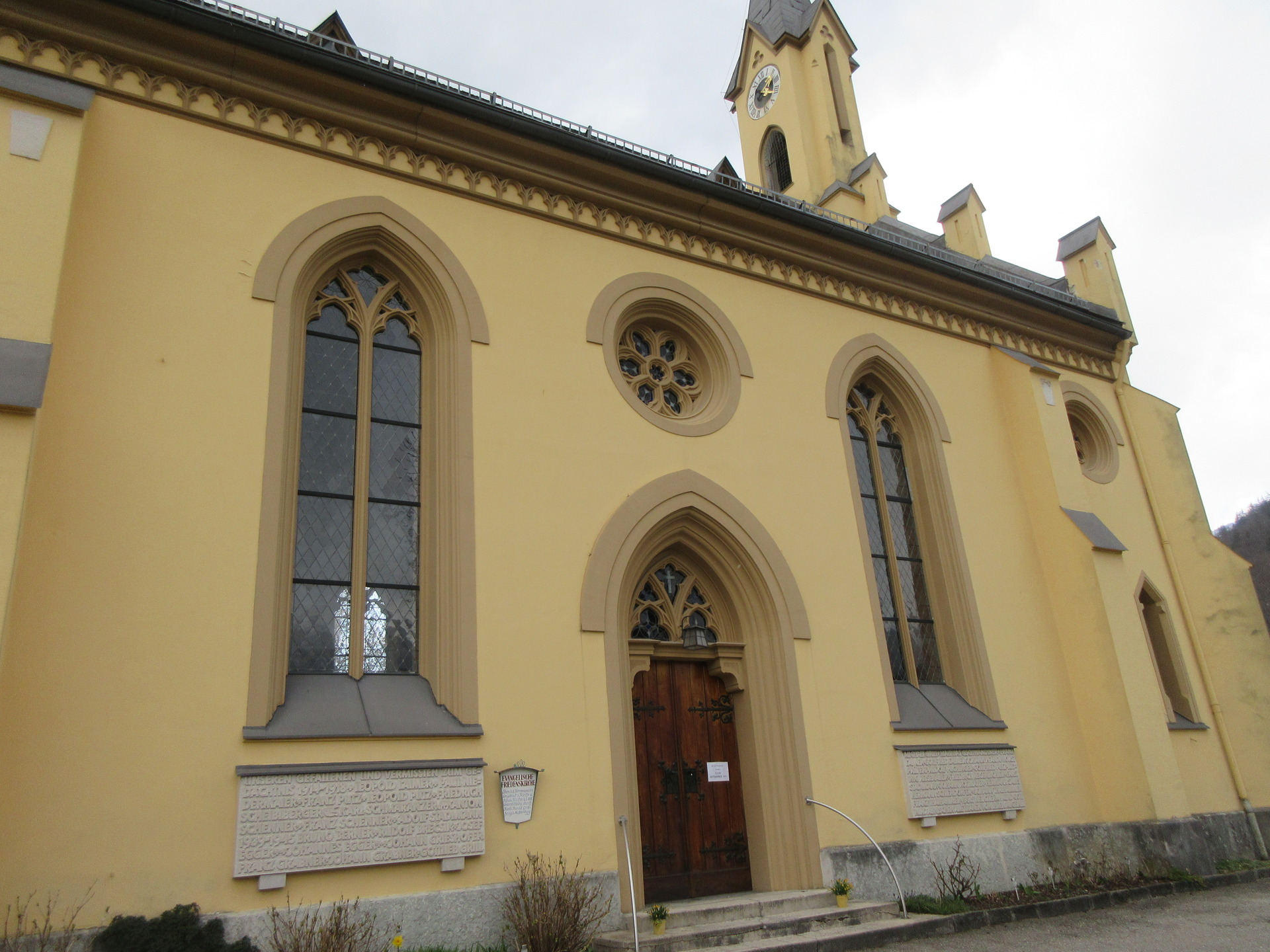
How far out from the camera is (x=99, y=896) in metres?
5.75

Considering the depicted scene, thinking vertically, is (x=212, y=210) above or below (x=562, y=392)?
above

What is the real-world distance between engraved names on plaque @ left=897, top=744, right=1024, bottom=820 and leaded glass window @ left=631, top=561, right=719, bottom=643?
238 cm

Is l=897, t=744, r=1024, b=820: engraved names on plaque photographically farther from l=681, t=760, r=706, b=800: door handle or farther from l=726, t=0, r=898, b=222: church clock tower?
l=726, t=0, r=898, b=222: church clock tower

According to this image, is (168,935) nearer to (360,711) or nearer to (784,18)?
(360,711)

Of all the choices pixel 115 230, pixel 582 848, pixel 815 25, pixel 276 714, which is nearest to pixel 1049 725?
pixel 582 848

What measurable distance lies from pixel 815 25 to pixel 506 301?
51.3 feet

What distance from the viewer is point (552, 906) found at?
22.0 feet

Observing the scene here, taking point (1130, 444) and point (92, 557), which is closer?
point (92, 557)

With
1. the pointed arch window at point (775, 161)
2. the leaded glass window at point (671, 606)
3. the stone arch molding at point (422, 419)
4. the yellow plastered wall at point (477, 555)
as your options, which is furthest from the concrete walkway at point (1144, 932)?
the pointed arch window at point (775, 161)

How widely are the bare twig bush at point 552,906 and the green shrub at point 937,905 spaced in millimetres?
2980

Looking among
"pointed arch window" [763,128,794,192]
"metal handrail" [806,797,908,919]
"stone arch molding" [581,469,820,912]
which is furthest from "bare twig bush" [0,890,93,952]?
"pointed arch window" [763,128,794,192]

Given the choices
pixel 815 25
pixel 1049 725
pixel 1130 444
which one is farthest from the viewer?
pixel 815 25

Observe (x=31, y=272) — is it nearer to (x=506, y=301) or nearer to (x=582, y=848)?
(x=506, y=301)

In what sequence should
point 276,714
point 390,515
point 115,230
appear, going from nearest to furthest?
point 276,714 → point 115,230 → point 390,515
